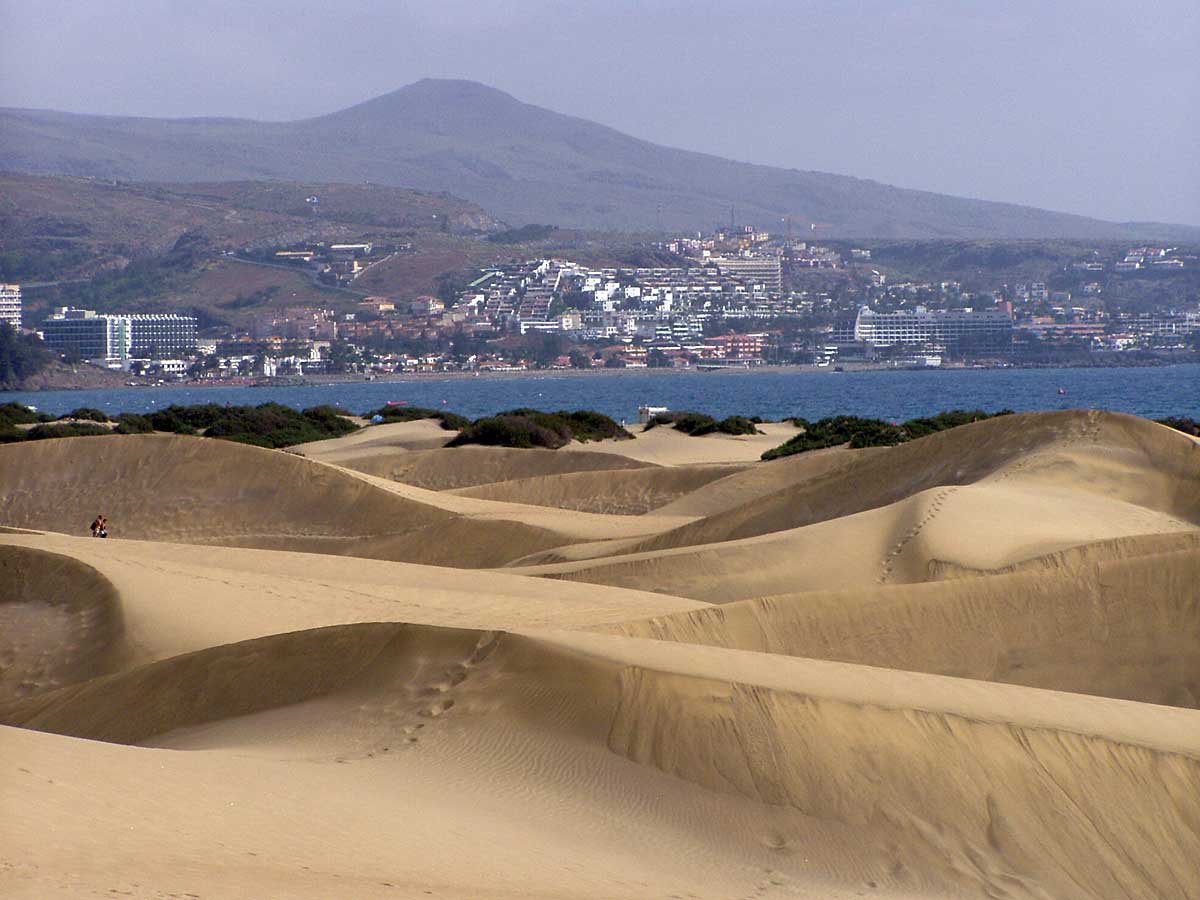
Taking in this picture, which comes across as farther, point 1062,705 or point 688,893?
point 1062,705

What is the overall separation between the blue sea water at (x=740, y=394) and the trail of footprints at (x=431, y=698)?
6264cm

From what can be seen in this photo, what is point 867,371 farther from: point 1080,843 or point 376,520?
point 1080,843

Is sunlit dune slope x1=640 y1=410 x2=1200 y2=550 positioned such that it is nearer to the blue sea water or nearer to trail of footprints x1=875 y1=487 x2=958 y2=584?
trail of footprints x1=875 y1=487 x2=958 y2=584

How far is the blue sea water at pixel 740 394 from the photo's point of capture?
88.8 metres

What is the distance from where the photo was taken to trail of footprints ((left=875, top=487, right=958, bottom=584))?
16656 mm

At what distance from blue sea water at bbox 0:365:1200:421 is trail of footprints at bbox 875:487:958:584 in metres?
53.7

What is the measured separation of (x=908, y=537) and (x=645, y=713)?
28.5ft

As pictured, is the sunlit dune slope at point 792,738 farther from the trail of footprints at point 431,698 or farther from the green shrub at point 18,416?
the green shrub at point 18,416

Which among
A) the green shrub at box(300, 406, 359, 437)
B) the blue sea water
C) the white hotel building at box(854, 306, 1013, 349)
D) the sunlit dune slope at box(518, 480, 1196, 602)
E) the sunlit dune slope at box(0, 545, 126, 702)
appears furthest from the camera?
the white hotel building at box(854, 306, 1013, 349)

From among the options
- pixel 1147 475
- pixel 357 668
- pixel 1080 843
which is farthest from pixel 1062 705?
pixel 1147 475

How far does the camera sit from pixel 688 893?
716 centimetres

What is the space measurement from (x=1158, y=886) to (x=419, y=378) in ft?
530

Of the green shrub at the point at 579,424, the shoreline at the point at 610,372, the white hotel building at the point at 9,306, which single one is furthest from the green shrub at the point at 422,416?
the white hotel building at the point at 9,306

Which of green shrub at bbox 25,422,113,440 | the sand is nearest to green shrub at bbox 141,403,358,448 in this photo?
green shrub at bbox 25,422,113,440
